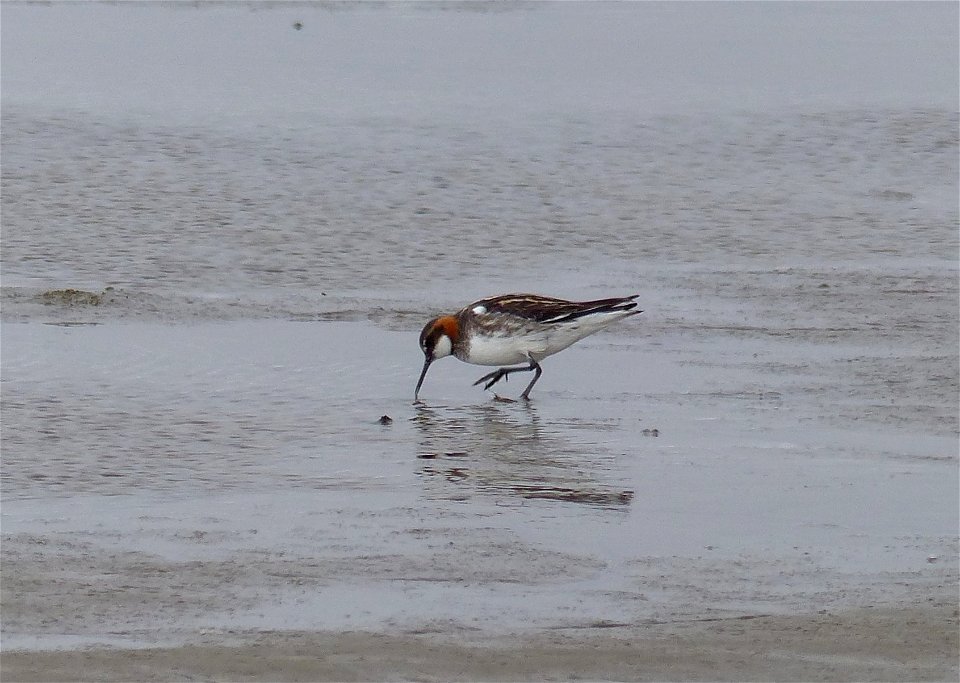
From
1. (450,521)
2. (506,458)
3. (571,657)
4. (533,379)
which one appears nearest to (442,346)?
(533,379)

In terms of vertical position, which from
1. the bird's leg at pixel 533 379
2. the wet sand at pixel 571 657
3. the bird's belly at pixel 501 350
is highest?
the bird's belly at pixel 501 350

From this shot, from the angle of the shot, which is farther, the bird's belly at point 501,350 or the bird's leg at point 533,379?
the bird's belly at point 501,350

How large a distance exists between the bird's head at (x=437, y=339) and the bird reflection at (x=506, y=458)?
1.61ft

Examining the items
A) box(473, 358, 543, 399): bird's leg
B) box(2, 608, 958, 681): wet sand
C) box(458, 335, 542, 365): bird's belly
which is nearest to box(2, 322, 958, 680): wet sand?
box(2, 608, 958, 681): wet sand

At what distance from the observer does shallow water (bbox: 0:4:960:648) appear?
19.9 ft

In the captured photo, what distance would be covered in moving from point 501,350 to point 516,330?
0.17 metres

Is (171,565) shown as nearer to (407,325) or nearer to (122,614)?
(122,614)

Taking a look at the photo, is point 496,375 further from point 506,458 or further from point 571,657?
point 571,657

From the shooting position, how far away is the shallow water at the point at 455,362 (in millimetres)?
6062

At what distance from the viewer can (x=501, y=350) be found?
33.1 feet

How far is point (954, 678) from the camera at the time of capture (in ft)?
16.7

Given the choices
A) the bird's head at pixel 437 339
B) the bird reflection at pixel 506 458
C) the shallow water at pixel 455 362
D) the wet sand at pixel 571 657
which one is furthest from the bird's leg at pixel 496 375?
the wet sand at pixel 571 657

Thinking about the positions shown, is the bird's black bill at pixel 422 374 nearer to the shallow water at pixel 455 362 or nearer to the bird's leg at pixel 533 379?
the shallow water at pixel 455 362

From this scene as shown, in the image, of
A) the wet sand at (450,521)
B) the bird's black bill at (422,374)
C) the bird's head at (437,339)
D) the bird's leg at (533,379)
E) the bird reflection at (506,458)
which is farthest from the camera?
the bird's head at (437,339)
